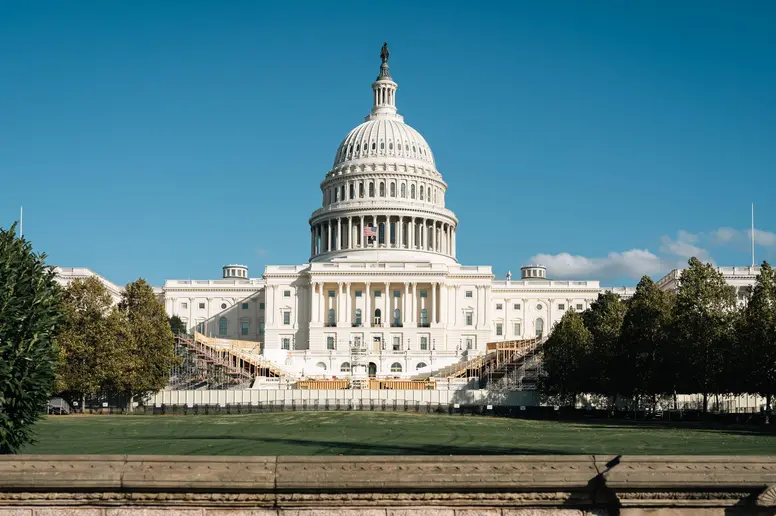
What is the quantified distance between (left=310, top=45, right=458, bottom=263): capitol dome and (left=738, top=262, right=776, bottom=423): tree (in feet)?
360

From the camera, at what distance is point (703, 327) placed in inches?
2820

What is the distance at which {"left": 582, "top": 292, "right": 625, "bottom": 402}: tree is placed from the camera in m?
85.9

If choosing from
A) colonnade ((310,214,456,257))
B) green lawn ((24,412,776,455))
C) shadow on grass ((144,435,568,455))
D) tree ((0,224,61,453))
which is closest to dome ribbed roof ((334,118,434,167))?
colonnade ((310,214,456,257))

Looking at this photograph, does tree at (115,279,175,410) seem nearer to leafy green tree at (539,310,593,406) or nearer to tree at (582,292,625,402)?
leafy green tree at (539,310,593,406)

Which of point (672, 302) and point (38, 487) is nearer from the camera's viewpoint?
point (38, 487)

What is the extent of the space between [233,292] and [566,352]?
103606mm

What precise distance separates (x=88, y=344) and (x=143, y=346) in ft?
23.3

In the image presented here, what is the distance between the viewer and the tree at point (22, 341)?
24.5 metres

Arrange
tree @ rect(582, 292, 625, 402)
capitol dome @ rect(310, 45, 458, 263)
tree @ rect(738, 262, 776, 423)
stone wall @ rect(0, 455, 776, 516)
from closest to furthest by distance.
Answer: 1. stone wall @ rect(0, 455, 776, 516)
2. tree @ rect(738, 262, 776, 423)
3. tree @ rect(582, 292, 625, 402)
4. capitol dome @ rect(310, 45, 458, 263)

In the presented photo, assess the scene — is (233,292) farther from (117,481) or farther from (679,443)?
(117,481)

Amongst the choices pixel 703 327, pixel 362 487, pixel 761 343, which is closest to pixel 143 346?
pixel 703 327

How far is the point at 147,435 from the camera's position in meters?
49.2

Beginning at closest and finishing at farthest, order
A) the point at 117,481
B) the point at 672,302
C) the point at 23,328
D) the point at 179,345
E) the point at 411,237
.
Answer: the point at 117,481
the point at 23,328
the point at 672,302
the point at 179,345
the point at 411,237

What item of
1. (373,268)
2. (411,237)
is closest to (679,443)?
(373,268)
